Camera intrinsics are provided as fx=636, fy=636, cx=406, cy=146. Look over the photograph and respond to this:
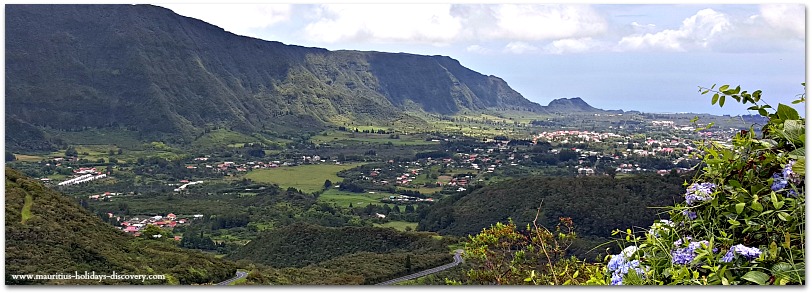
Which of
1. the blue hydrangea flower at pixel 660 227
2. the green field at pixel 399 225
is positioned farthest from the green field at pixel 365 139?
the blue hydrangea flower at pixel 660 227

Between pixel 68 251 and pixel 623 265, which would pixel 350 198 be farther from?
pixel 623 265

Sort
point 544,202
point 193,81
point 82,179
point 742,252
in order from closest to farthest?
1. point 742,252
2. point 544,202
3. point 82,179
4. point 193,81

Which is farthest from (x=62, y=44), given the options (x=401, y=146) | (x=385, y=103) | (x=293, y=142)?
(x=385, y=103)

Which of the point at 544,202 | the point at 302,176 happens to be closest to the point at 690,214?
the point at 544,202

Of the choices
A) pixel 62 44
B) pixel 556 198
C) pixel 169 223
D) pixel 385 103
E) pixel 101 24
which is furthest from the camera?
pixel 385 103

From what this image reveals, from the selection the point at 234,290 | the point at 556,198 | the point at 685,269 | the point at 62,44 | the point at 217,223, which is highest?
the point at 62,44

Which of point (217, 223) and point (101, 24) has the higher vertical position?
point (101, 24)

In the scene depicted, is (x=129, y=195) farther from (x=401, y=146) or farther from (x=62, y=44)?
(x=62, y=44)
